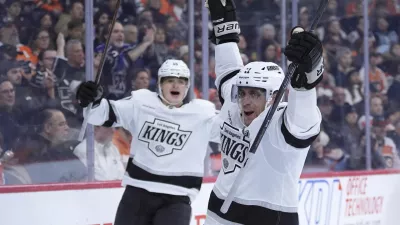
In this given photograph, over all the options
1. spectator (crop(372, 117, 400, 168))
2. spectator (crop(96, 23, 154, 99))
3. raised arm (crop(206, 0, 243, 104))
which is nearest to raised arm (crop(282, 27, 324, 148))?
raised arm (crop(206, 0, 243, 104))

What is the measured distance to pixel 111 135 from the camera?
5348 millimetres

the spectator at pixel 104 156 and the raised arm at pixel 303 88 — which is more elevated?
the raised arm at pixel 303 88

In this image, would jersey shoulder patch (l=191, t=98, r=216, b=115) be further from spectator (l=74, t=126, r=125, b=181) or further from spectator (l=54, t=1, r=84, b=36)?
spectator (l=54, t=1, r=84, b=36)

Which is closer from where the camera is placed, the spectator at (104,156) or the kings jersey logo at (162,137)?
the kings jersey logo at (162,137)

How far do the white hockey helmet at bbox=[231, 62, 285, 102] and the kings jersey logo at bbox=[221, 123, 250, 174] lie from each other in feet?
0.44

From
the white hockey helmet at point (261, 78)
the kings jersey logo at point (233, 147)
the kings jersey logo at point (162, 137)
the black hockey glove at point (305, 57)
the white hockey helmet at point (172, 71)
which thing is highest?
the black hockey glove at point (305, 57)

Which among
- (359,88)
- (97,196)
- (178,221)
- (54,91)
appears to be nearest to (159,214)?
(178,221)

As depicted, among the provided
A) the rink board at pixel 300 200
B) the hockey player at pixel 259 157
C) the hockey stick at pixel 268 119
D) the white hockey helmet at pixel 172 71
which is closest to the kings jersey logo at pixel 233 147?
the hockey player at pixel 259 157

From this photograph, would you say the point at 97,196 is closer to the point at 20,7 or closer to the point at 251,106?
the point at 20,7

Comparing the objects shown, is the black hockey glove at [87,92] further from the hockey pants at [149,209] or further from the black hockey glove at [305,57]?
the black hockey glove at [305,57]

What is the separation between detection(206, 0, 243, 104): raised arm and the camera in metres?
3.80

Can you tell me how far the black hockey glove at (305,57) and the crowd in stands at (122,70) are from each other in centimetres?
218

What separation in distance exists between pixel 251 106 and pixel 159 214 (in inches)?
61.5

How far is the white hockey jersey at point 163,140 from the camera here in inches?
191
